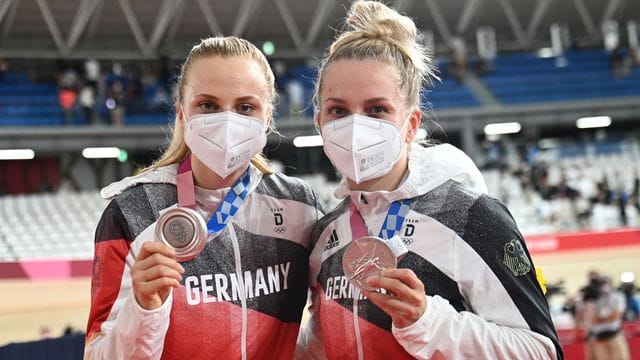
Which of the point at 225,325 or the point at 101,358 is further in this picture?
the point at 225,325

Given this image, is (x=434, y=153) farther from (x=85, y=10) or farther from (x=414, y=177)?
(x=85, y=10)

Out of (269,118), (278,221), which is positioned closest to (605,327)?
(278,221)

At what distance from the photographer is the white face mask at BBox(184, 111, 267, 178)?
2725 millimetres

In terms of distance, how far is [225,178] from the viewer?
2.86m

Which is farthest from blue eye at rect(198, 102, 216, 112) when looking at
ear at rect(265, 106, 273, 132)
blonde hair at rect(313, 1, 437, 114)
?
blonde hair at rect(313, 1, 437, 114)

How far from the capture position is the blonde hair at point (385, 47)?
2660mm

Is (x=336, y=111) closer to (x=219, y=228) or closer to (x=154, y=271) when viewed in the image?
(x=219, y=228)

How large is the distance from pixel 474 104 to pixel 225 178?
67.3 feet

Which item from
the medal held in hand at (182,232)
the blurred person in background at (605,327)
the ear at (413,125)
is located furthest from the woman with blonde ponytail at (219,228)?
the blurred person in background at (605,327)

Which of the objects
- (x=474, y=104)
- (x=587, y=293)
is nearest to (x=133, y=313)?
(x=587, y=293)

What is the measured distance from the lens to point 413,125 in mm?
2750

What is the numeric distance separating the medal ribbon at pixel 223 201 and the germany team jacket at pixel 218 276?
0.13 ft

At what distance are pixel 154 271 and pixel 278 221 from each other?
85 cm

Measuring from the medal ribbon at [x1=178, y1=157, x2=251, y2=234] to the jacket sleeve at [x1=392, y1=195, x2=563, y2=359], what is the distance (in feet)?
2.74
